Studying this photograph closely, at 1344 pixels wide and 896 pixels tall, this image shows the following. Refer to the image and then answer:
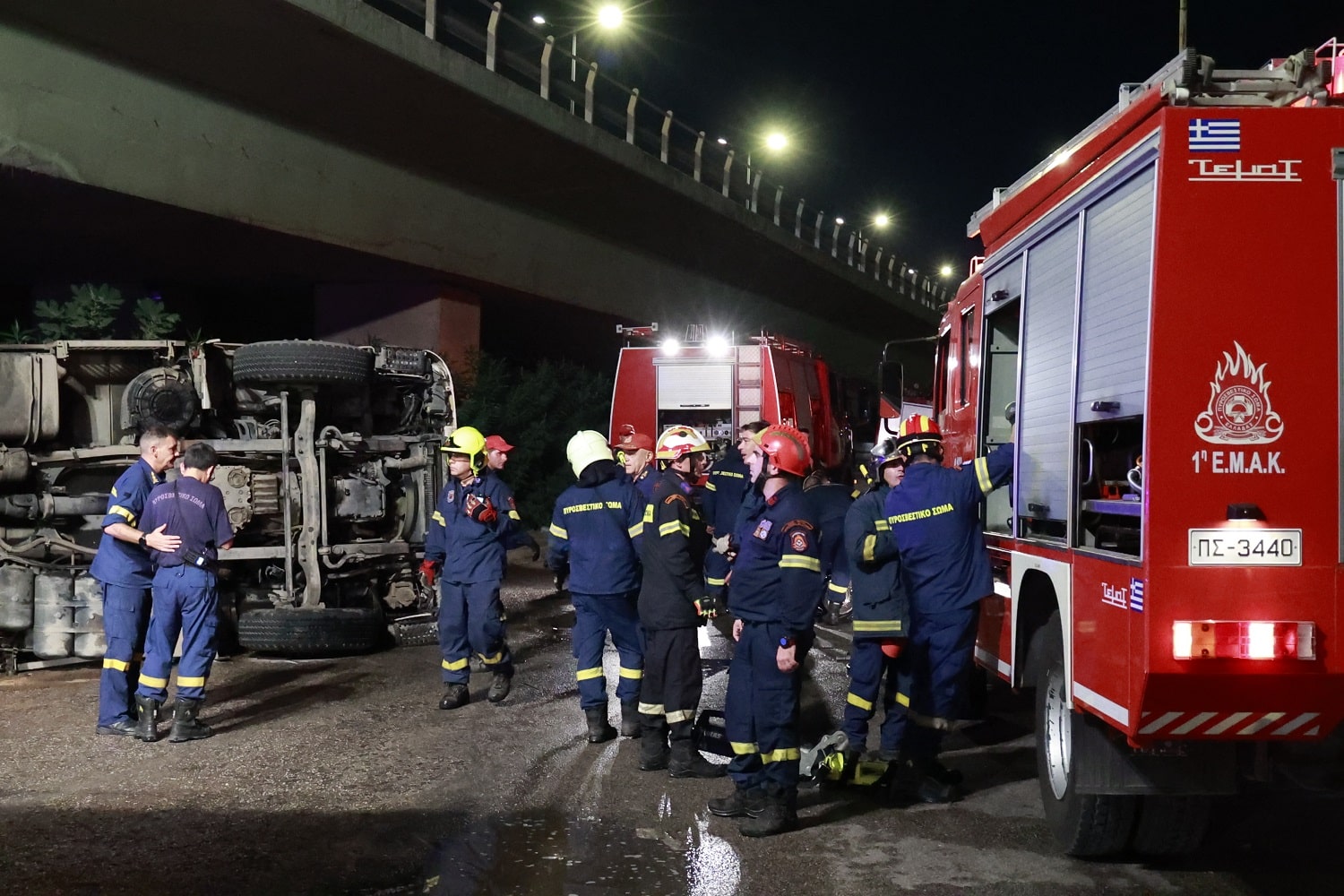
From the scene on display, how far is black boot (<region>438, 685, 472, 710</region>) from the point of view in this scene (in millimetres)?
7758

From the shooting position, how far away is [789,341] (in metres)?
16.3

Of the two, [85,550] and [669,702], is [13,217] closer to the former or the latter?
[85,550]

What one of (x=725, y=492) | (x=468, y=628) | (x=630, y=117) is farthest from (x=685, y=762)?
(x=630, y=117)

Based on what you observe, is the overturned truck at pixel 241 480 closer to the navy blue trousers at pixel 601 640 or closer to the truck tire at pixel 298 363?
the truck tire at pixel 298 363

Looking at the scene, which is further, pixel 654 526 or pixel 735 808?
pixel 654 526

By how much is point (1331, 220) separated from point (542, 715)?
5236 millimetres

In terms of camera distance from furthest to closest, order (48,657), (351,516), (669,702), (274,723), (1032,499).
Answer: (351,516) < (48,657) < (274,723) < (669,702) < (1032,499)

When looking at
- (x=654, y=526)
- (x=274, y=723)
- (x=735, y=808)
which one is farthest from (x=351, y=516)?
(x=735, y=808)

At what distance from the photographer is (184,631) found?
6.98 metres

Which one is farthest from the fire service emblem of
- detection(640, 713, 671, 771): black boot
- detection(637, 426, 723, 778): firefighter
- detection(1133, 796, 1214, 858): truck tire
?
detection(640, 713, 671, 771): black boot

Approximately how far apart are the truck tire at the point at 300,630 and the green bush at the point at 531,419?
9051mm

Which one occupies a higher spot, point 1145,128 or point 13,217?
point 13,217

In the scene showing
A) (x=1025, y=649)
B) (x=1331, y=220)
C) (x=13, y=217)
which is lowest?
(x=1025, y=649)

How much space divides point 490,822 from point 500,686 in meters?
2.57
